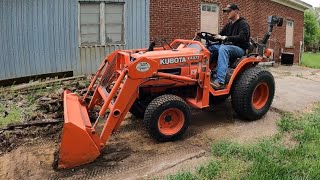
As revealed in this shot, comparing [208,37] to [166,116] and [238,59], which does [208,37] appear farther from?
[166,116]

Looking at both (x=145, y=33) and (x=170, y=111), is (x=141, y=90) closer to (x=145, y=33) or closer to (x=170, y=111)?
(x=170, y=111)

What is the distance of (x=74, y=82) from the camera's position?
9.38 metres

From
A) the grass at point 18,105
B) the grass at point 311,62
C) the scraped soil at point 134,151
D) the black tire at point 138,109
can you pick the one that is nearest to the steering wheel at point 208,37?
the scraped soil at point 134,151

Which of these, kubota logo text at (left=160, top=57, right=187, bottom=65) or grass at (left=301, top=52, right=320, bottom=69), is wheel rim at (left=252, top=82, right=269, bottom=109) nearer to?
kubota logo text at (left=160, top=57, right=187, bottom=65)

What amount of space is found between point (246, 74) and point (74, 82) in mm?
5113

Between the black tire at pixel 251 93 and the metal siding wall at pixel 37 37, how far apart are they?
18.1ft

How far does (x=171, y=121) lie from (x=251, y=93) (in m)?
1.55

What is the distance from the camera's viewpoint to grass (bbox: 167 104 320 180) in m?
4.03

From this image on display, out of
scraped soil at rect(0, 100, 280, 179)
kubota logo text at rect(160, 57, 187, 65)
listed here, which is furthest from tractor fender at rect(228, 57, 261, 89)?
kubota logo text at rect(160, 57, 187, 65)

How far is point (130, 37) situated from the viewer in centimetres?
1093

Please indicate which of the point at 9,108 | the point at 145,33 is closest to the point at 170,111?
the point at 9,108

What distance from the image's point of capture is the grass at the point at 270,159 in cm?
403

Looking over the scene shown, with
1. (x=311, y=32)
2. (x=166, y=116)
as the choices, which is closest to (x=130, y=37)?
(x=166, y=116)

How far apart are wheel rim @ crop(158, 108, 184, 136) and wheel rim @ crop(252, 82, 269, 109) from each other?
176cm
